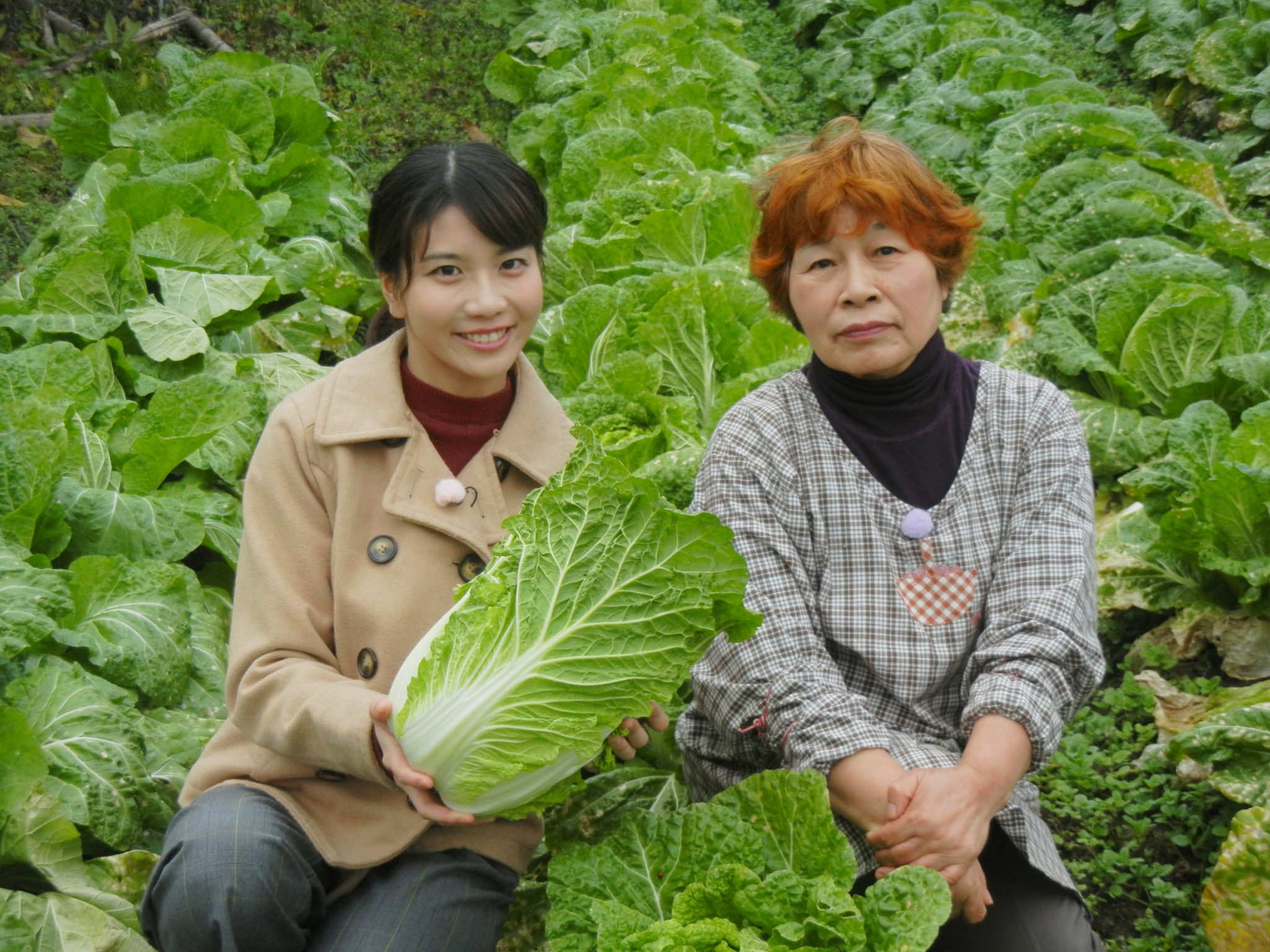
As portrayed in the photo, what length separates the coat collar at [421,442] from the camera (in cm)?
246

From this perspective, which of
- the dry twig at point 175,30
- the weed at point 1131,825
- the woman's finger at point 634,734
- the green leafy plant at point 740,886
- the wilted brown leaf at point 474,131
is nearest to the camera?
the green leafy plant at point 740,886

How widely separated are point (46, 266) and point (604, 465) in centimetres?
359

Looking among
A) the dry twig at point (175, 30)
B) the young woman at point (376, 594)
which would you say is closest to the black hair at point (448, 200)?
the young woman at point (376, 594)

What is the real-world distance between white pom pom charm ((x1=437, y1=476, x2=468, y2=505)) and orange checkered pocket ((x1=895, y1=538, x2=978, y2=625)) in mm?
876

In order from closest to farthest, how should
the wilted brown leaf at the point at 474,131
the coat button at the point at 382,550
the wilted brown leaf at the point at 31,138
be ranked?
the coat button at the point at 382,550
the wilted brown leaf at the point at 31,138
the wilted brown leaf at the point at 474,131

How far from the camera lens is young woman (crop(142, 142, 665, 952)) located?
2.20 metres

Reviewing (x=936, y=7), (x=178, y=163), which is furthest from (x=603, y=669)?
(x=936, y=7)

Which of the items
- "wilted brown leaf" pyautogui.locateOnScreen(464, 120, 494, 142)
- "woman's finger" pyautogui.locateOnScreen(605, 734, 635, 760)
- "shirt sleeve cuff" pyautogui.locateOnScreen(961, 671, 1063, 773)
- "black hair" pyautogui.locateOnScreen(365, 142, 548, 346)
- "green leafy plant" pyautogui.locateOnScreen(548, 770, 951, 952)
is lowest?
"green leafy plant" pyautogui.locateOnScreen(548, 770, 951, 952)

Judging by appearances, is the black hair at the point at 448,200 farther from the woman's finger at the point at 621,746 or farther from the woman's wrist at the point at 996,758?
the woman's wrist at the point at 996,758

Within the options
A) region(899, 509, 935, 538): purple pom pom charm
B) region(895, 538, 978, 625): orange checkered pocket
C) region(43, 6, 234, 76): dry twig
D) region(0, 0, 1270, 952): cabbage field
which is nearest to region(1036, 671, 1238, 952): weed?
region(0, 0, 1270, 952): cabbage field

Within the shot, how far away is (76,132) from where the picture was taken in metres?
6.63

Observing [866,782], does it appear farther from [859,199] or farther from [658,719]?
[859,199]

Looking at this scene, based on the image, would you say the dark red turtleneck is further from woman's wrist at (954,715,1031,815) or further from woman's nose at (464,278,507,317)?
woman's wrist at (954,715,1031,815)

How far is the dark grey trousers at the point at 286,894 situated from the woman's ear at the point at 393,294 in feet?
3.23
